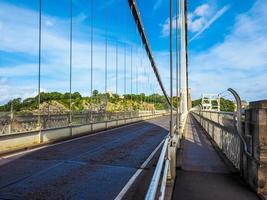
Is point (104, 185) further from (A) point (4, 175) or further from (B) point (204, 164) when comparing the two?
(B) point (204, 164)

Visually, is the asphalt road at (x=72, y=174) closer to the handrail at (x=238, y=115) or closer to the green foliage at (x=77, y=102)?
the handrail at (x=238, y=115)

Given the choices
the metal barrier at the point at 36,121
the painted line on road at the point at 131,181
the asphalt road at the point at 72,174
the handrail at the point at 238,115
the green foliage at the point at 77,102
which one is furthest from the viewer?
the green foliage at the point at 77,102

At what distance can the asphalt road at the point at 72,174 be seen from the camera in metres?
6.57

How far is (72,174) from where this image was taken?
8367 mm

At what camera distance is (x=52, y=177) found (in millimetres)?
7930

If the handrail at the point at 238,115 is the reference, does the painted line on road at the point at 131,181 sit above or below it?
below

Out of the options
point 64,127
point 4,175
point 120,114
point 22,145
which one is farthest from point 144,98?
point 4,175

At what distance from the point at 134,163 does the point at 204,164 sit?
2.04m

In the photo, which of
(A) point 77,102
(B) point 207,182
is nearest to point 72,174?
(B) point 207,182

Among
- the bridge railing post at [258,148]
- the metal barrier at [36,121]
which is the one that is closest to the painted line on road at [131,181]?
the bridge railing post at [258,148]

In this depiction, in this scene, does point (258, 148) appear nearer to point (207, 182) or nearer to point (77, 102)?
point (207, 182)

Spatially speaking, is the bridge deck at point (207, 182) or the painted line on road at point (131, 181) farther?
the bridge deck at point (207, 182)

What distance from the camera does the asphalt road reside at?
259 inches

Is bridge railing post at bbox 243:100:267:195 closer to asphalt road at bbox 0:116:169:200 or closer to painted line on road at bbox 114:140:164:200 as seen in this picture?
asphalt road at bbox 0:116:169:200
